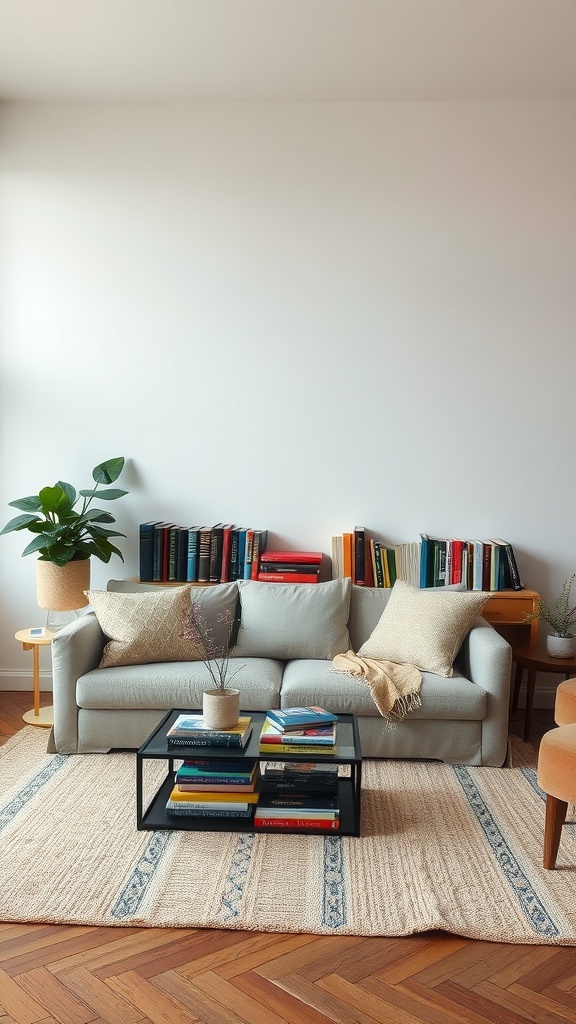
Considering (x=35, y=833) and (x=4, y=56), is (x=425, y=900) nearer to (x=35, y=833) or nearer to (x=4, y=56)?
(x=35, y=833)

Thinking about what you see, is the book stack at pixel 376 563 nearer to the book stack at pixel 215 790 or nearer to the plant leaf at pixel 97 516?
the plant leaf at pixel 97 516

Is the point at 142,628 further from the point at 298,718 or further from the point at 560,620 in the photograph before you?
the point at 560,620

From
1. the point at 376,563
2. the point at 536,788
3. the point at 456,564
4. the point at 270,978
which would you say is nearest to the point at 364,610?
the point at 376,563

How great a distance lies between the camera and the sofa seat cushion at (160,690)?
146 inches

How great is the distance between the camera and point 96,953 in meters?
2.30

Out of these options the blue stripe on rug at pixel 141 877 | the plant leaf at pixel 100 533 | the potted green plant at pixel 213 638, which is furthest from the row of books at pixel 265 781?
the plant leaf at pixel 100 533

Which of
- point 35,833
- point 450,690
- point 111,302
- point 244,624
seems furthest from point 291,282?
point 35,833

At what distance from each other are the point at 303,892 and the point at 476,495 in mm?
2599

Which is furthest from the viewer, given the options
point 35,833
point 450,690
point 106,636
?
point 106,636

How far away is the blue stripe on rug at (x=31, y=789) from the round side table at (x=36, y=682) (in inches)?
20.7

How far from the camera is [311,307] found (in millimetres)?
4633

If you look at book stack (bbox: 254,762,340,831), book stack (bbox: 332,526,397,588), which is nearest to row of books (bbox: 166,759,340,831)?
book stack (bbox: 254,762,340,831)

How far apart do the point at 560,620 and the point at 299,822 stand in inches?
85.7

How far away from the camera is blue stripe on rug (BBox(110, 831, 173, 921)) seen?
2.50 m
